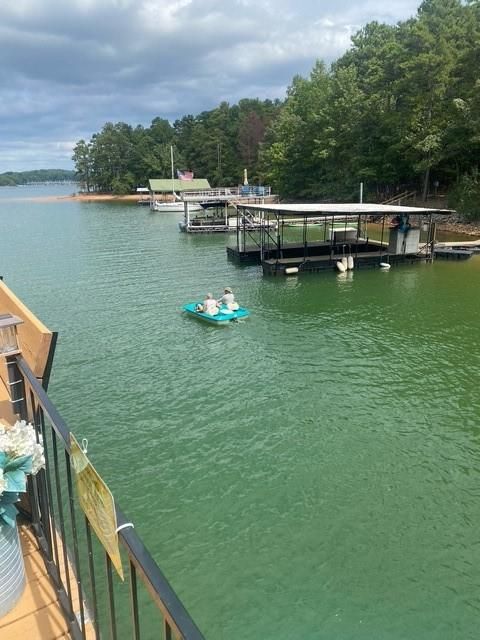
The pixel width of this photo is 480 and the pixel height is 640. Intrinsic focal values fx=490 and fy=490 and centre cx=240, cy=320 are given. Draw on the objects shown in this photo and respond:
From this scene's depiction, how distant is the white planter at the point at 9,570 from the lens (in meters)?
3.17

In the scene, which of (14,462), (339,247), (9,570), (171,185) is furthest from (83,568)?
(171,185)

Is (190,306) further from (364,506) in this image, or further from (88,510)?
(88,510)

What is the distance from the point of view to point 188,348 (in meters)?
14.9

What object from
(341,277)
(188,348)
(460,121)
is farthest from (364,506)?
(460,121)

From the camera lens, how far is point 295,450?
30.0 ft

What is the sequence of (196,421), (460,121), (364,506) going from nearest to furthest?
1. (364,506)
2. (196,421)
3. (460,121)

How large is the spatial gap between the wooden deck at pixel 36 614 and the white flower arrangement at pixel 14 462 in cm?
63

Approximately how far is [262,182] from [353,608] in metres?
87.3

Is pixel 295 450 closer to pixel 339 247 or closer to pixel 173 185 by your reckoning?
pixel 339 247

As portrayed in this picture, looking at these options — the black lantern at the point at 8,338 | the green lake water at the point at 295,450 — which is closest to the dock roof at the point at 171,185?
the green lake water at the point at 295,450

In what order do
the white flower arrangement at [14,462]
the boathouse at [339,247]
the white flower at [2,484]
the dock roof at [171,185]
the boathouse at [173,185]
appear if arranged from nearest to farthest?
the white flower at [2,484] < the white flower arrangement at [14,462] < the boathouse at [339,247] < the boathouse at [173,185] < the dock roof at [171,185]

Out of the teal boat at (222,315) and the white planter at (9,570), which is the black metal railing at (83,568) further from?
the teal boat at (222,315)

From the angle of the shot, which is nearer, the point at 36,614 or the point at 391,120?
the point at 36,614

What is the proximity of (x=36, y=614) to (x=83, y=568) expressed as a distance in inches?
118
